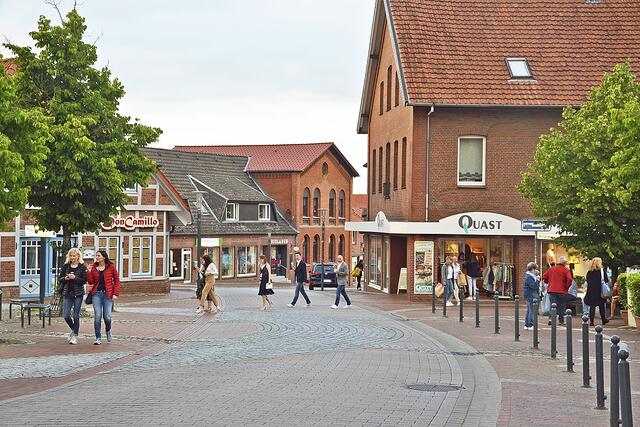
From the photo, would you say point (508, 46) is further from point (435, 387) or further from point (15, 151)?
point (435, 387)

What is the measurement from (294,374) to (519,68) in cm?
2588

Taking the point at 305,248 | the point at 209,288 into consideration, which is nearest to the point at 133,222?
the point at 209,288

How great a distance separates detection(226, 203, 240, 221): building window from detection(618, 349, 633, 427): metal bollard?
6403cm

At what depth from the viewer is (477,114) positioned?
37344mm

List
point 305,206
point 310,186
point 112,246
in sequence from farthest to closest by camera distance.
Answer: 1. point 310,186
2. point 305,206
3. point 112,246

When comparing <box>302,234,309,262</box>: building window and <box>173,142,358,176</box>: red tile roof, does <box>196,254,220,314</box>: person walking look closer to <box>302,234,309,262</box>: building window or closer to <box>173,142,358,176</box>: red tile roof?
<box>302,234,309,262</box>: building window

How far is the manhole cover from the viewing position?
13.3m

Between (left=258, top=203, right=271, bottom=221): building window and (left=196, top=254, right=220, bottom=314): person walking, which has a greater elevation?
(left=258, top=203, right=271, bottom=221): building window

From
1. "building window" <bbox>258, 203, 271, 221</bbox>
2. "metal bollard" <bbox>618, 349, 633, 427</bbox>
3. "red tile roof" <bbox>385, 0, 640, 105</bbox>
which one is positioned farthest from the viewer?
"building window" <bbox>258, 203, 271, 221</bbox>

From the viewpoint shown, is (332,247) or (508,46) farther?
(332,247)

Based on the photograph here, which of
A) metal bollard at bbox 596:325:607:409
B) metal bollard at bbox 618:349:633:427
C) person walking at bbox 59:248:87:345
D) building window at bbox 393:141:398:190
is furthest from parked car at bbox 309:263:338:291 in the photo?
metal bollard at bbox 618:349:633:427

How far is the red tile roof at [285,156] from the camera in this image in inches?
3312

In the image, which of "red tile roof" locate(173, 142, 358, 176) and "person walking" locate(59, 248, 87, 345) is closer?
"person walking" locate(59, 248, 87, 345)

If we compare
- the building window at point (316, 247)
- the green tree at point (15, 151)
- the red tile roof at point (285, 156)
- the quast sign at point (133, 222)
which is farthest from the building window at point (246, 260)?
the green tree at point (15, 151)
